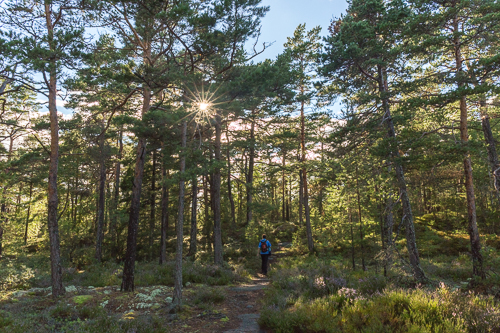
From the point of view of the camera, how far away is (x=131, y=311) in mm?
7711

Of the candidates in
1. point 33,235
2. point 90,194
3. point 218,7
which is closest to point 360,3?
point 218,7

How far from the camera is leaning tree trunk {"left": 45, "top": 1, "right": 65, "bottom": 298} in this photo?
905 cm

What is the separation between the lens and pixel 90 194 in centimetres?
2191

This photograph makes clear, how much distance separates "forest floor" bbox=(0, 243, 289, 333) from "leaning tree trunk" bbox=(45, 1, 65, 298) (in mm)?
689

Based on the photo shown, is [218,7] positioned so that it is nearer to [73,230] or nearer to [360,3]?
[360,3]

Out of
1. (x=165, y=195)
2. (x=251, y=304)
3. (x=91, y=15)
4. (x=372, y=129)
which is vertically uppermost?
(x=91, y=15)

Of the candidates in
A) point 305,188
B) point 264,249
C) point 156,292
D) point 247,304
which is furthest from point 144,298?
point 305,188

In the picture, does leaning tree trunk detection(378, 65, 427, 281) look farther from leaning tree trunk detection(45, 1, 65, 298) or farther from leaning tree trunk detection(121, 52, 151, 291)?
leaning tree trunk detection(45, 1, 65, 298)

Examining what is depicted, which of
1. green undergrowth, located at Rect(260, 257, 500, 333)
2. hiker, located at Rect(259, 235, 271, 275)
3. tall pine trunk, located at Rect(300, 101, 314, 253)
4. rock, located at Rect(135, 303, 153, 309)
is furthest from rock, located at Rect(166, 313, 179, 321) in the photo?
tall pine trunk, located at Rect(300, 101, 314, 253)

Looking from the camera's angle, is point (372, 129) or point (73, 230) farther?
point (73, 230)

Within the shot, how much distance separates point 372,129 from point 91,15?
12413mm

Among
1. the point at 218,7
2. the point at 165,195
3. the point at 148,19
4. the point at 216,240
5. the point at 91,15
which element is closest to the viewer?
the point at 218,7

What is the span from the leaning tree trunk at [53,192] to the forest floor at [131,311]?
689mm

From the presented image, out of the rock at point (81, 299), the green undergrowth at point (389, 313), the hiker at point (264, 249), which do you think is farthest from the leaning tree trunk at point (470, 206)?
the rock at point (81, 299)
